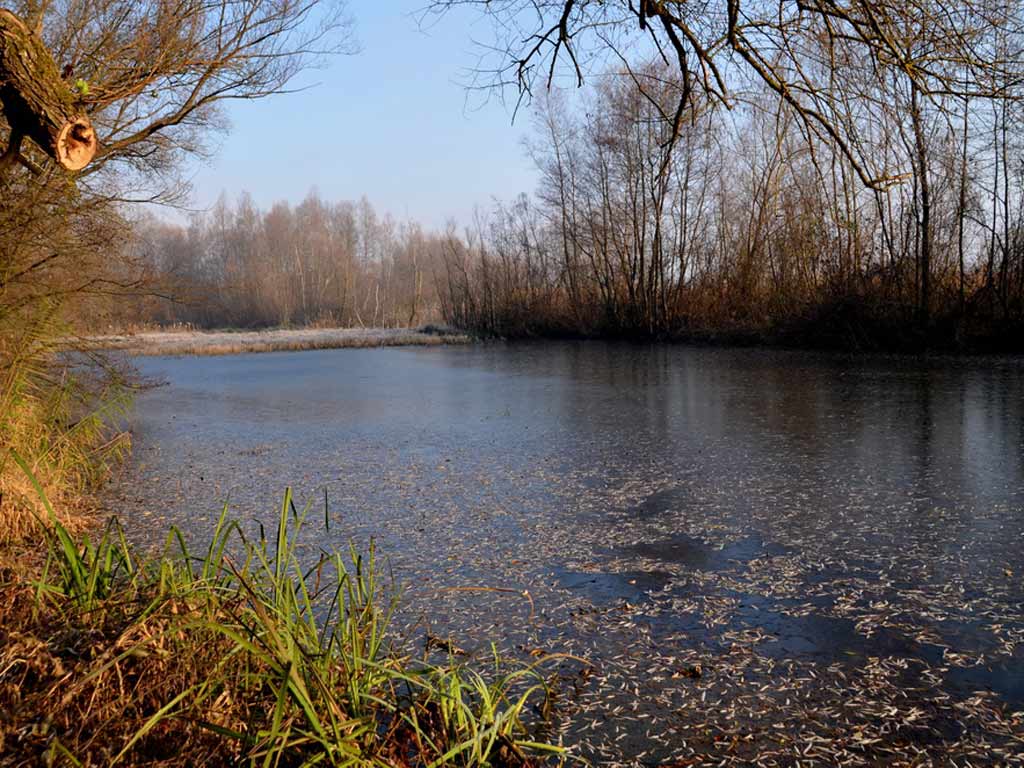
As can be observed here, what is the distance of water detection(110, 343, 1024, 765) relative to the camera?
7.07 ft

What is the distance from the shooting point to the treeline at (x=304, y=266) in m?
41.9

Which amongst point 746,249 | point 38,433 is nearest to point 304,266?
point 746,249

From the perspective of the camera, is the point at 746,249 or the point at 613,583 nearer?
the point at 613,583

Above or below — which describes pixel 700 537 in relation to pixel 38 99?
below

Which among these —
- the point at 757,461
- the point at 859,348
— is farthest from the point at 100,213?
the point at 859,348

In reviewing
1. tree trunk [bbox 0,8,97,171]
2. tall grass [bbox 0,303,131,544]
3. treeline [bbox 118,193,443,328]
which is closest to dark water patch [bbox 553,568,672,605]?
tall grass [bbox 0,303,131,544]

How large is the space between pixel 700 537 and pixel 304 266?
46.7 metres

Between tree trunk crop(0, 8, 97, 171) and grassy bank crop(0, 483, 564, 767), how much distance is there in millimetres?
1504

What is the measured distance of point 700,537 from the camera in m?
3.78

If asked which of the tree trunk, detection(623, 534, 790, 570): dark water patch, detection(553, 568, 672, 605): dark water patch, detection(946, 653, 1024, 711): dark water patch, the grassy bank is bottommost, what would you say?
detection(946, 653, 1024, 711): dark water patch

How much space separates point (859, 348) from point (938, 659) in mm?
12495

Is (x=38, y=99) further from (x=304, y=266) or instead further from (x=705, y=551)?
(x=304, y=266)

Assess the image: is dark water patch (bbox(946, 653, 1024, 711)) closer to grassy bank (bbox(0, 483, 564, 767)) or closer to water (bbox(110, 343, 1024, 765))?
water (bbox(110, 343, 1024, 765))

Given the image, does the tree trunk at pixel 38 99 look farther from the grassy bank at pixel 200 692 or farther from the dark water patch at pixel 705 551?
the dark water patch at pixel 705 551
